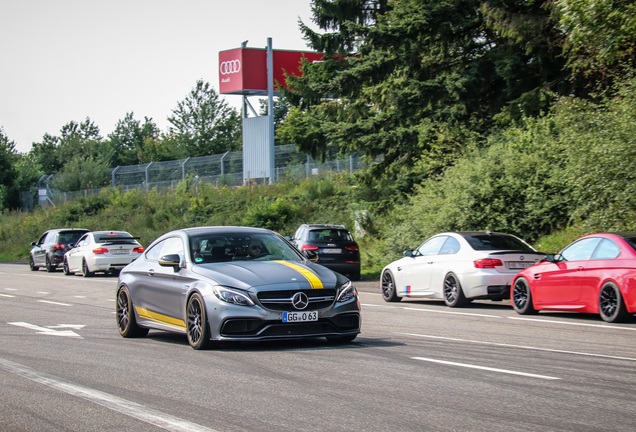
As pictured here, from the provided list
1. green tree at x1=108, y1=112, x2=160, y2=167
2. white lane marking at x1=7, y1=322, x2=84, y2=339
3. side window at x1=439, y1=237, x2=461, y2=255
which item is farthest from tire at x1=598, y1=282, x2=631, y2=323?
green tree at x1=108, y1=112, x2=160, y2=167

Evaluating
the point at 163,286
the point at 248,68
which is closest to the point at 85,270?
the point at 163,286

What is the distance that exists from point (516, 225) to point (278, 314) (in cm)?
1372

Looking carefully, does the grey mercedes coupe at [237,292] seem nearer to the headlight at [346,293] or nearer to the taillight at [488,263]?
the headlight at [346,293]

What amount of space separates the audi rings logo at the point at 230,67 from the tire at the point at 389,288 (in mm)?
37397

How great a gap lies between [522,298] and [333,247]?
426 inches

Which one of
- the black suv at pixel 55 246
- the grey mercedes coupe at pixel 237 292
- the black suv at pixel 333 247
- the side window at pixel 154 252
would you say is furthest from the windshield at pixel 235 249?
the black suv at pixel 55 246

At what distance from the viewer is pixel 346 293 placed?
31.3 ft

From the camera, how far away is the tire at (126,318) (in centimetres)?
1102

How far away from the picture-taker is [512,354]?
9.05 meters

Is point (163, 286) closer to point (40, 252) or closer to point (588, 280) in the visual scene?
point (588, 280)

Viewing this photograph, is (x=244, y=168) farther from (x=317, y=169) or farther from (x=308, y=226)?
(x=308, y=226)

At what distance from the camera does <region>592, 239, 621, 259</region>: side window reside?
12.2 m

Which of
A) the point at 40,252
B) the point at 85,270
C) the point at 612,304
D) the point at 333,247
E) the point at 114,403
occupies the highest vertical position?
the point at 40,252

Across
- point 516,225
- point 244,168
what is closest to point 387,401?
point 516,225
